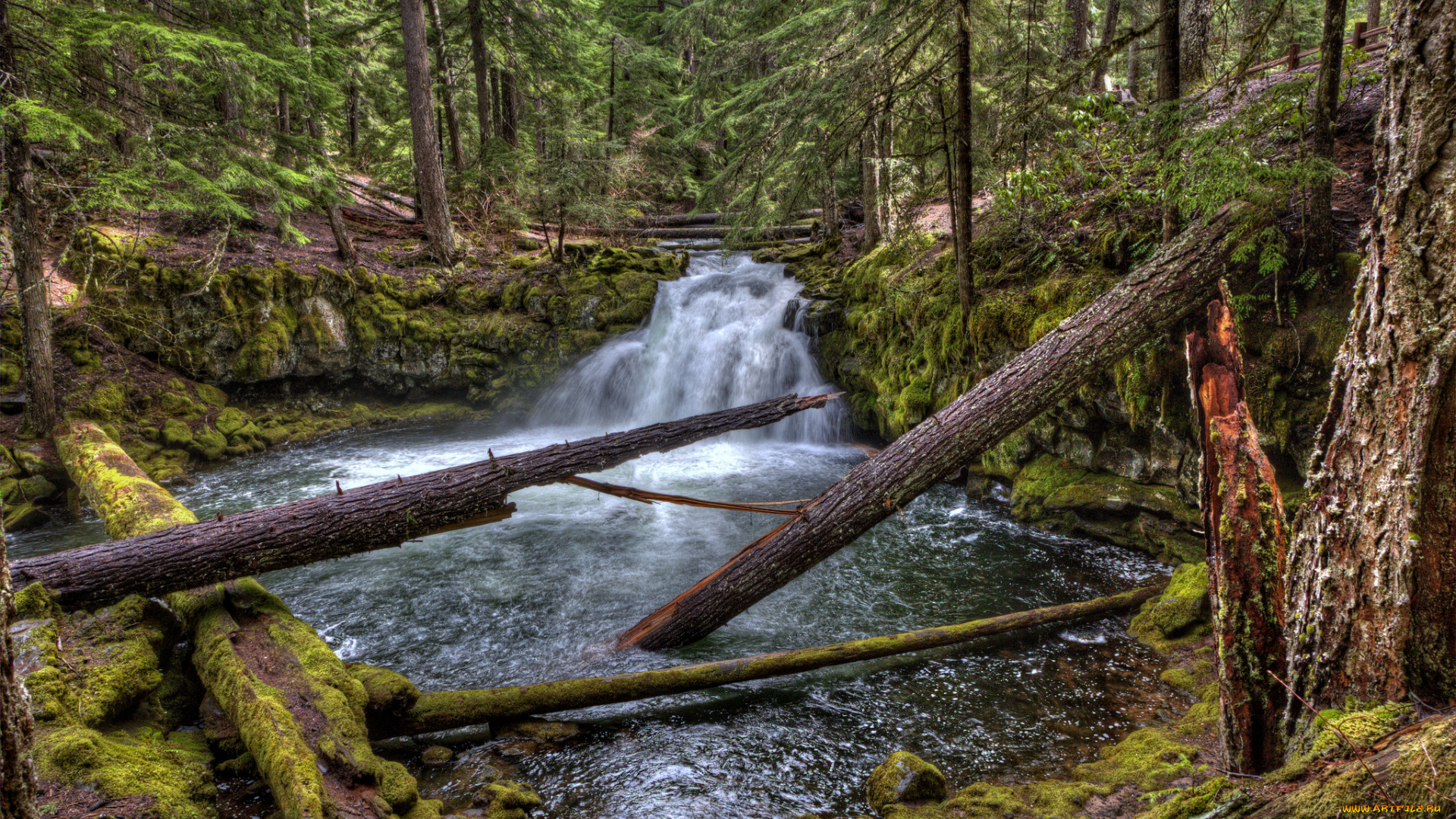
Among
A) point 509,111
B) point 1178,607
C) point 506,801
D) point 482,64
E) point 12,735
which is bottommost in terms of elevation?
point 506,801

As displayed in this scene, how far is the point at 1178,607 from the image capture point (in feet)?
15.8

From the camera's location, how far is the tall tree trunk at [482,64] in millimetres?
15570

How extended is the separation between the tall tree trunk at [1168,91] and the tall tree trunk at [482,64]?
→ 14.6 m

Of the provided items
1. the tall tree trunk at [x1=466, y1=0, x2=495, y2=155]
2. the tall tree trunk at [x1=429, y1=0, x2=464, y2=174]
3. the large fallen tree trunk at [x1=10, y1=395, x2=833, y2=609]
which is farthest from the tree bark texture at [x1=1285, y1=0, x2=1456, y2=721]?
the tall tree trunk at [x1=429, y1=0, x2=464, y2=174]

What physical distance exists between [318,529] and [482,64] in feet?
51.1

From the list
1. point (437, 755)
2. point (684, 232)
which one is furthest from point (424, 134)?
point (437, 755)

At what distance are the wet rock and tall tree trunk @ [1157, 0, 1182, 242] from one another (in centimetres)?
641

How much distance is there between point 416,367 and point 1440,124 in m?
14.6

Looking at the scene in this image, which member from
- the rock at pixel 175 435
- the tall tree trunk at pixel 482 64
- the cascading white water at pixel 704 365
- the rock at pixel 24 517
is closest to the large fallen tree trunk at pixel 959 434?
the cascading white water at pixel 704 365

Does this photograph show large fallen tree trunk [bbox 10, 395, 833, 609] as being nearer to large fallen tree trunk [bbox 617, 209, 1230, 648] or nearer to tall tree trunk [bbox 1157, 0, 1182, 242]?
large fallen tree trunk [bbox 617, 209, 1230, 648]

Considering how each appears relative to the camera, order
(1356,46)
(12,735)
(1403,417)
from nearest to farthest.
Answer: (12,735) → (1403,417) → (1356,46)

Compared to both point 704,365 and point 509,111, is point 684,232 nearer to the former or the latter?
point 509,111

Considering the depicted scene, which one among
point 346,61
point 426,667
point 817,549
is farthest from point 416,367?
point 817,549

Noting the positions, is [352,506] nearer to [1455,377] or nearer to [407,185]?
[1455,377]
